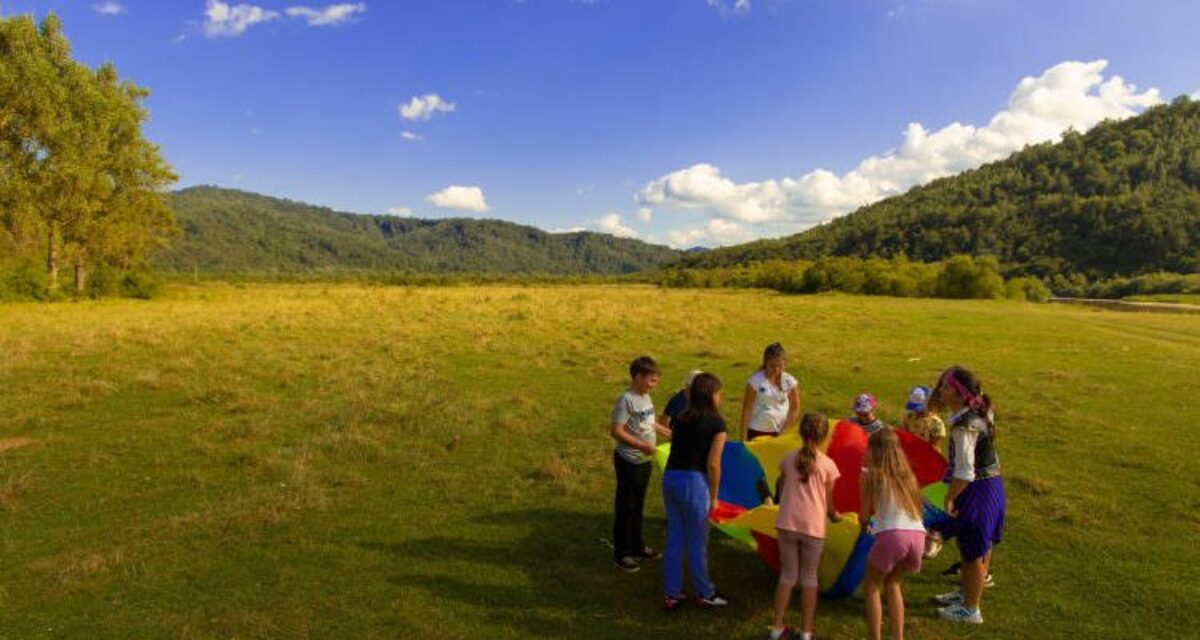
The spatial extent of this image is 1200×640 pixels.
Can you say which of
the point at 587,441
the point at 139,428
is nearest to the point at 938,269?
the point at 587,441

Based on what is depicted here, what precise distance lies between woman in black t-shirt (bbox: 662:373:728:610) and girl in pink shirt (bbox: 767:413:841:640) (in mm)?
660

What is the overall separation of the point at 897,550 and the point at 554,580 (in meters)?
3.48

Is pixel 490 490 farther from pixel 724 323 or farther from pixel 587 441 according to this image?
pixel 724 323

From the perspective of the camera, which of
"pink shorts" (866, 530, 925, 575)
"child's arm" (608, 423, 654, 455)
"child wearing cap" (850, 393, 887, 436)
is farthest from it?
"child wearing cap" (850, 393, 887, 436)

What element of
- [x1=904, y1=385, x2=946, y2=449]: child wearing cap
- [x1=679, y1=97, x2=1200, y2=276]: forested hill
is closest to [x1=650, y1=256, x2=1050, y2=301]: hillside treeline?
[x1=679, y1=97, x2=1200, y2=276]: forested hill

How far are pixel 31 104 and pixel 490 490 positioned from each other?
151 feet

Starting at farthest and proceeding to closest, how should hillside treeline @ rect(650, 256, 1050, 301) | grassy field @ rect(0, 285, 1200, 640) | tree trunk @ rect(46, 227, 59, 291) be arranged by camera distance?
hillside treeline @ rect(650, 256, 1050, 301) < tree trunk @ rect(46, 227, 59, 291) < grassy field @ rect(0, 285, 1200, 640)

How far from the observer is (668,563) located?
623cm

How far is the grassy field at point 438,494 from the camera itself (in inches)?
246

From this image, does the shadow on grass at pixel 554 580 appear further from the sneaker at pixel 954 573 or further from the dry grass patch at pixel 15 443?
the dry grass patch at pixel 15 443

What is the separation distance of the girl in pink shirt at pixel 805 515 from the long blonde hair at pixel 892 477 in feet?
1.26

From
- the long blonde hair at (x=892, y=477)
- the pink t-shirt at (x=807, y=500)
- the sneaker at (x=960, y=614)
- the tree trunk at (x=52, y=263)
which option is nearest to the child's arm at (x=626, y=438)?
the pink t-shirt at (x=807, y=500)

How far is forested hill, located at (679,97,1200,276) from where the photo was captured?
101 meters

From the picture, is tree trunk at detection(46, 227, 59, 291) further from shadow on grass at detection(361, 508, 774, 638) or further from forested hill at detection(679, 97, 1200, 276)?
forested hill at detection(679, 97, 1200, 276)
